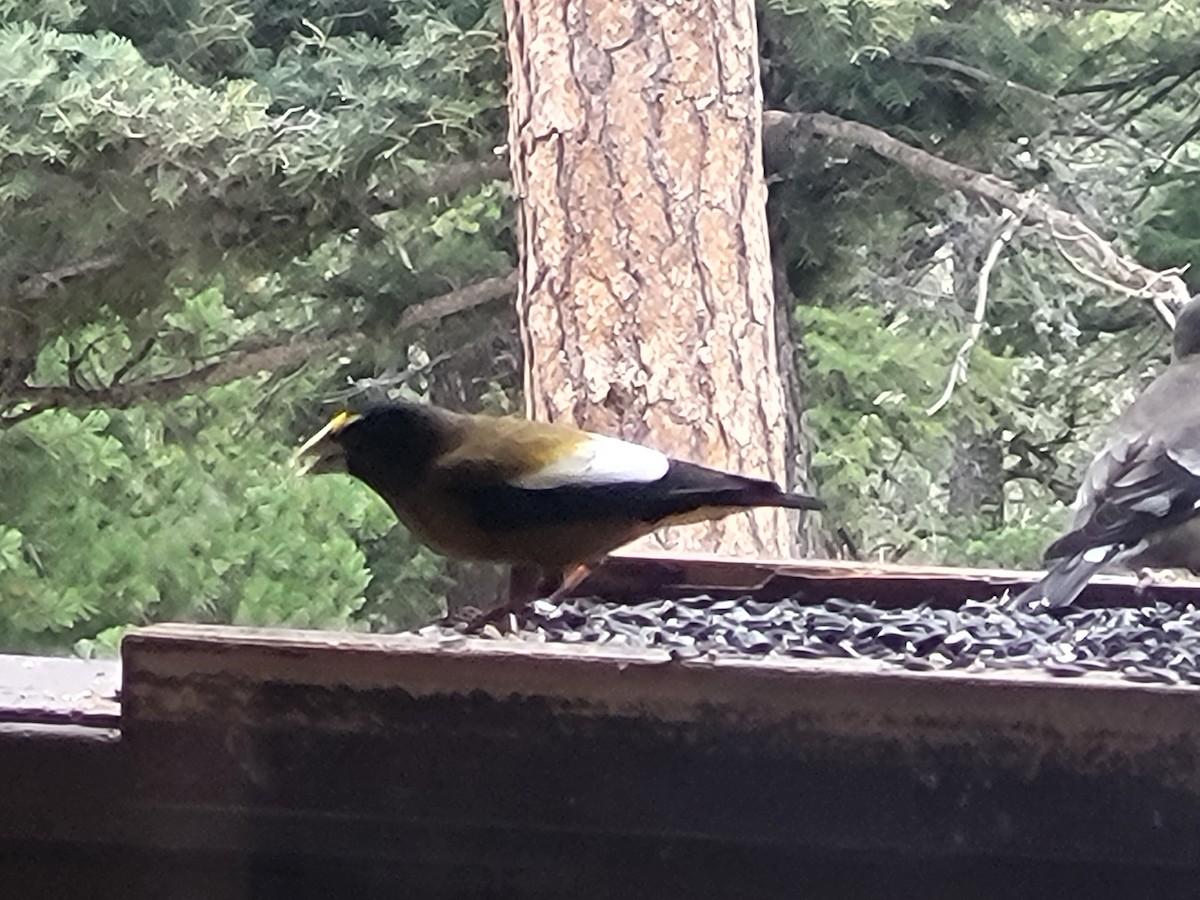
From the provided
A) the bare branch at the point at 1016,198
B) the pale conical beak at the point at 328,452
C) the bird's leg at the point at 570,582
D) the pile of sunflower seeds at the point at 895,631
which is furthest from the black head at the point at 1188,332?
the pale conical beak at the point at 328,452

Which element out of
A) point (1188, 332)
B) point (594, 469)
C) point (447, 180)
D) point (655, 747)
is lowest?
point (655, 747)

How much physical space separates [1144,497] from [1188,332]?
22.5 inches

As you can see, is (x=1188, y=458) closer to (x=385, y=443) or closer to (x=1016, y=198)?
(x=385, y=443)

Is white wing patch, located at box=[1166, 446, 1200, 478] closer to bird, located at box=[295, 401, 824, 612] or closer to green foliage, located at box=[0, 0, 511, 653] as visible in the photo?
bird, located at box=[295, 401, 824, 612]

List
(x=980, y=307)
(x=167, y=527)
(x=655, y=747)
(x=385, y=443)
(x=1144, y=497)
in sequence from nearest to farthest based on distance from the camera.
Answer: (x=655, y=747), (x=385, y=443), (x=1144, y=497), (x=167, y=527), (x=980, y=307)

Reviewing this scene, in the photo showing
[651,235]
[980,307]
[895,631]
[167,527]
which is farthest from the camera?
[980,307]

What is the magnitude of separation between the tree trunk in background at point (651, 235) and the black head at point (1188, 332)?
1.62 ft

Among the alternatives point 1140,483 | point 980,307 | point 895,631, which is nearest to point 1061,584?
point 895,631

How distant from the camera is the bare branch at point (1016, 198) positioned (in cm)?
221

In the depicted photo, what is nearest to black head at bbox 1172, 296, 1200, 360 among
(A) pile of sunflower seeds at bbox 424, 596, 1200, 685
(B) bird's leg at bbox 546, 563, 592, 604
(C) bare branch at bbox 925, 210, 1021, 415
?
(C) bare branch at bbox 925, 210, 1021, 415

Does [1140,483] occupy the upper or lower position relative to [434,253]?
lower

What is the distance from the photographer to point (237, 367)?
97.8 inches

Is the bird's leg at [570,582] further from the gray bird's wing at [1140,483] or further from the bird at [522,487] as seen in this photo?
the gray bird's wing at [1140,483]

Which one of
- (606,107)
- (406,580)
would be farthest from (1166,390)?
(406,580)
